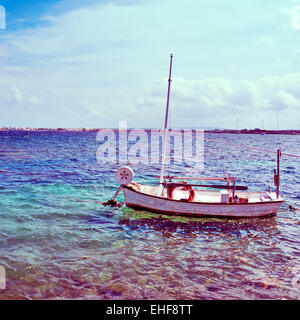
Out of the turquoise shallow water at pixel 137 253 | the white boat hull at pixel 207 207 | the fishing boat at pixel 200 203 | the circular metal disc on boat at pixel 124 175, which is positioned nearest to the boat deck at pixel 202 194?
the fishing boat at pixel 200 203

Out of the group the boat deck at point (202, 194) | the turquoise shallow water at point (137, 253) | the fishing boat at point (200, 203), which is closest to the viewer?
the turquoise shallow water at point (137, 253)

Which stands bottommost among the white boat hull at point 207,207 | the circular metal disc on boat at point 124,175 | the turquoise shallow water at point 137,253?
the turquoise shallow water at point 137,253

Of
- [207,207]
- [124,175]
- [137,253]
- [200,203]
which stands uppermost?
[124,175]

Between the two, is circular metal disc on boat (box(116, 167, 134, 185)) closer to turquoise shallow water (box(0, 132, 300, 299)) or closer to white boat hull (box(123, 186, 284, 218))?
white boat hull (box(123, 186, 284, 218))

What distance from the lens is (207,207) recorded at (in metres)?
19.9

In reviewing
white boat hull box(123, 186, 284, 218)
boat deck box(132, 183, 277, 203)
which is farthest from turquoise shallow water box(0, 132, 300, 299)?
boat deck box(132, 183, 277, 203)

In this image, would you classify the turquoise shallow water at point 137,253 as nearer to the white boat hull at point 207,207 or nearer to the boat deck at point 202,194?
the white boat hull at point 207,207

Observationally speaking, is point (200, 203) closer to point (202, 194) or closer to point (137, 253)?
point (202, 194)

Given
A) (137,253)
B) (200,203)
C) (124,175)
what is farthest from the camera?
(124,175)

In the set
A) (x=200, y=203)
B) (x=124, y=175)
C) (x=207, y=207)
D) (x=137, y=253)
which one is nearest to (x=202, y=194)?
(x=207, y=207)

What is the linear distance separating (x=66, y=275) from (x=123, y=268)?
7.79 ft

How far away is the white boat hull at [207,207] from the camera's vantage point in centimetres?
1984
